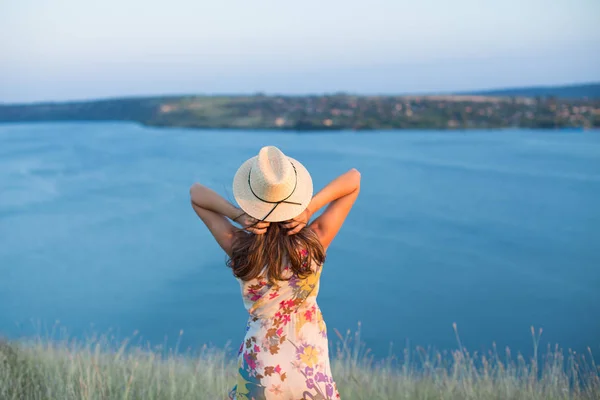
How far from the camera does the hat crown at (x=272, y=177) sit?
1.72 meters

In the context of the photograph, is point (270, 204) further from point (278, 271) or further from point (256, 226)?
point (278, 271)

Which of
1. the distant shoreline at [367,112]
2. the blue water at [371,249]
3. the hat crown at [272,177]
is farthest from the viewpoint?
the distant shoreline at [367,112]

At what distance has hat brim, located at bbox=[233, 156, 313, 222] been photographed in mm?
1738

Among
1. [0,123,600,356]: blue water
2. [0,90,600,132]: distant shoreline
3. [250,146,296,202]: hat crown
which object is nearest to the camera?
[250,146,296,202]: hat crown

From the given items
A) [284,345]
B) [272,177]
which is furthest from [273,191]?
[284,345]

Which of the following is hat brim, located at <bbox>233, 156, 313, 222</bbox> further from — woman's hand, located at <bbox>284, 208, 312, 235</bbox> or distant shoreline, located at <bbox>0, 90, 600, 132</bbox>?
distant shoreline, located at <bbox>0, 90, 600, 132</bbox>

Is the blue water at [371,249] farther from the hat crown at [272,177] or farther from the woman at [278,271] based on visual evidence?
the hat crown at [272,177]

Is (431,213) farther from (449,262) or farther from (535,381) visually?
(535,381)

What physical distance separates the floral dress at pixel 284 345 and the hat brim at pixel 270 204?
0.19m

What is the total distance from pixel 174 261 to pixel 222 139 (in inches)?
1112

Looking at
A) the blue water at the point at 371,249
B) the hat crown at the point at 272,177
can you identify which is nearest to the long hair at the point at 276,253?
the hat crown at the point at 272,177

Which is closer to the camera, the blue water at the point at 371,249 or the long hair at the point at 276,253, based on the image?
the long hair at the point at 276,253

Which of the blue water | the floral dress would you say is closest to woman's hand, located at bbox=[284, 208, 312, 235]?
the floral dress

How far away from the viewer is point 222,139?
4647 centimetres
